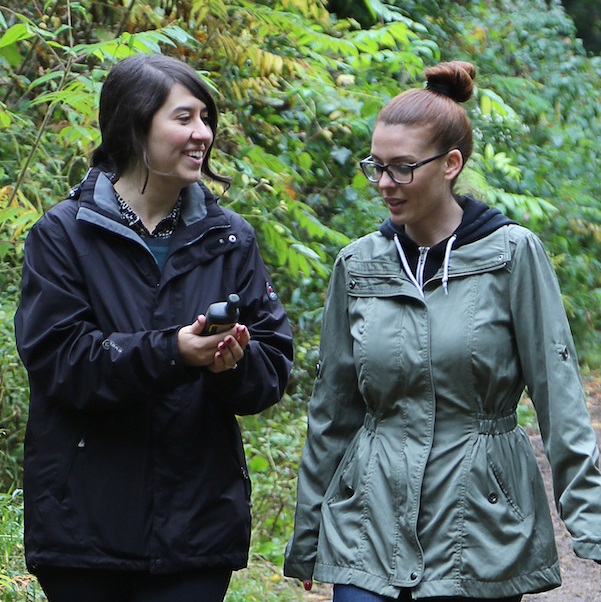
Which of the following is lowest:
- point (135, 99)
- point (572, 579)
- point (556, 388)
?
point (572, 579)

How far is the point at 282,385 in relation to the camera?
3596mm

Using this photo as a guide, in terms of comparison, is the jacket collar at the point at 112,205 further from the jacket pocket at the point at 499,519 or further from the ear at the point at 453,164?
the jacket pocket at the point at 499,519

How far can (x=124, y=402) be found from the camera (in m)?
3.33

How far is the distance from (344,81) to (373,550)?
592cm

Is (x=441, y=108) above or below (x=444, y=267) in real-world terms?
above

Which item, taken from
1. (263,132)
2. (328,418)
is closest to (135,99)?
(328,418)

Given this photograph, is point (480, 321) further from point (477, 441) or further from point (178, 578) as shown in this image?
point (178, 578)

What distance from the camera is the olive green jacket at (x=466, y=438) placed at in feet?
10.9

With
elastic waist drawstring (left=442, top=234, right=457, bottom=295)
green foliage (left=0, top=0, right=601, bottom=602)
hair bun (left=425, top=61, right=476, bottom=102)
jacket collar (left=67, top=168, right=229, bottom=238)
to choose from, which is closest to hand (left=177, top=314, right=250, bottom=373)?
jacket collar (left=67, top=168, right=229, bottom=238)

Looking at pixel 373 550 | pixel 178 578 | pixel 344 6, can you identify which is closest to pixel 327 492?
pixel 373 550

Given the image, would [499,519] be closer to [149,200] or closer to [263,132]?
[149,200]

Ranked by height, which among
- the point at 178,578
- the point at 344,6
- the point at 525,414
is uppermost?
the point at 178,578

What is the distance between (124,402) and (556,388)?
120 cm

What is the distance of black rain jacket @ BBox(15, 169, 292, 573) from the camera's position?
333 centimetres
